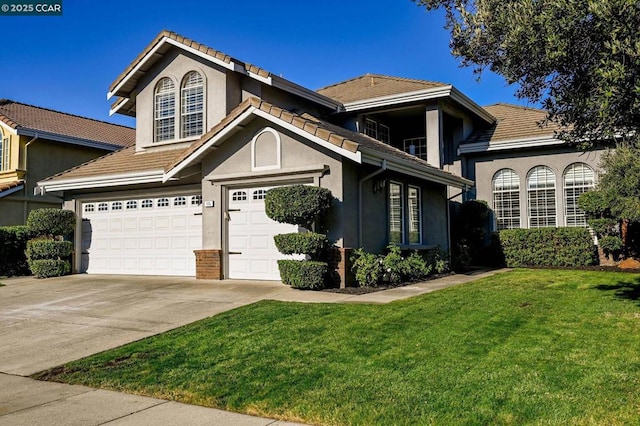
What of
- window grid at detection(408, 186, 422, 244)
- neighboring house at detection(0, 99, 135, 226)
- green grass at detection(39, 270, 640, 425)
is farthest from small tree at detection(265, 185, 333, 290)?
neighboring house at detection(0, 99, 135, 226)

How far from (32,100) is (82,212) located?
11687mm

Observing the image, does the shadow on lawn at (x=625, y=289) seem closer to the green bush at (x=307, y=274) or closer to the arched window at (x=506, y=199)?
the green bush at (x=307, y=274)

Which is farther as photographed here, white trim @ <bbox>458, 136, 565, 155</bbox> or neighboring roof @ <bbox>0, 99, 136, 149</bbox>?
neighboring roof @ <bbox>0, 99, 136, 149</bbox>

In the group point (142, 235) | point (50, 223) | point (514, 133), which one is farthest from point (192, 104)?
point (514, 133)

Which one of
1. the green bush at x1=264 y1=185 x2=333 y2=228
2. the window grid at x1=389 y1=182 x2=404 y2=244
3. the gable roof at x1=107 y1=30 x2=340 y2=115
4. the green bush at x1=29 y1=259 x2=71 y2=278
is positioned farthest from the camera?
the green bush at x1=29 y1=259 x2=71 y2=278

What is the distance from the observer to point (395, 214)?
14.5m

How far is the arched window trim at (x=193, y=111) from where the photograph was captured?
16078mm

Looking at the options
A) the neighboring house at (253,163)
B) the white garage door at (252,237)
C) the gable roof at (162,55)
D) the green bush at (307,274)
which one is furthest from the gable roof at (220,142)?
the green bush at (307,274)

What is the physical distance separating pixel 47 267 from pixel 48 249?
1.75 feet

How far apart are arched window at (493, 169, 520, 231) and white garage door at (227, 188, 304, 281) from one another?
9194 millimetres

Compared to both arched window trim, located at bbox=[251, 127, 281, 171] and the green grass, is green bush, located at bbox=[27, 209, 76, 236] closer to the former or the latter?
arched window trim, located at bbox=[251, 127, 281, 171]

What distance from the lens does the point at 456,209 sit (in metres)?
18.9

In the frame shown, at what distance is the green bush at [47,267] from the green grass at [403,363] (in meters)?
8.98

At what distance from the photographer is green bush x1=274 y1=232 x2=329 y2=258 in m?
11.3
